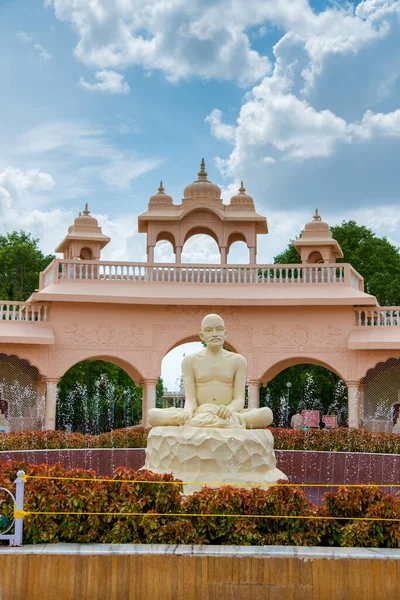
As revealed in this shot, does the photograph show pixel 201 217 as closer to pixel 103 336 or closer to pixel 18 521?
pixel 103 336

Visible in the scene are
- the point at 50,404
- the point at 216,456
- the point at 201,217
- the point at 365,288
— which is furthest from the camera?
the point at 365,288

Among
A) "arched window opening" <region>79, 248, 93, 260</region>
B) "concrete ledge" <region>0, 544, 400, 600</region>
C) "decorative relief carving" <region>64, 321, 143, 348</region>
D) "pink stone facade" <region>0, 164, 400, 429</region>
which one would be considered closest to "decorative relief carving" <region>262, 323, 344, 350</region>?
"pink stone facade" <region>0, 164, 400, 429</region>

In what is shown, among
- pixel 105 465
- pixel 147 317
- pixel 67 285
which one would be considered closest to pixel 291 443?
pixel 105 465

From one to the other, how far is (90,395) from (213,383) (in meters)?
21.2

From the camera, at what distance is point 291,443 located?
43.3ft

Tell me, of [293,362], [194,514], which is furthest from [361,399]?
[194,514]

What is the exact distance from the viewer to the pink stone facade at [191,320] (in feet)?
60.2

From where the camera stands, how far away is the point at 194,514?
552 centimetres

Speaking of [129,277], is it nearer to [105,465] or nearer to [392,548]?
[105,465]

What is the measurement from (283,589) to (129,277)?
14.7 meters

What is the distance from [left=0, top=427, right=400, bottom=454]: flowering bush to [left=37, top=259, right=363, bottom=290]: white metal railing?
6059 mm

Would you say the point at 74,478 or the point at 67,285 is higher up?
the point at 67,285

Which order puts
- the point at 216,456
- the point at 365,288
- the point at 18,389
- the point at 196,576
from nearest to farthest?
the point at 196,576 → the point at 216,456 → the point at 18,389 → the point at 365,288

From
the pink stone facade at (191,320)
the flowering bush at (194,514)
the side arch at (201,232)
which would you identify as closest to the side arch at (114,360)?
the pink stone facade at (191,320)
